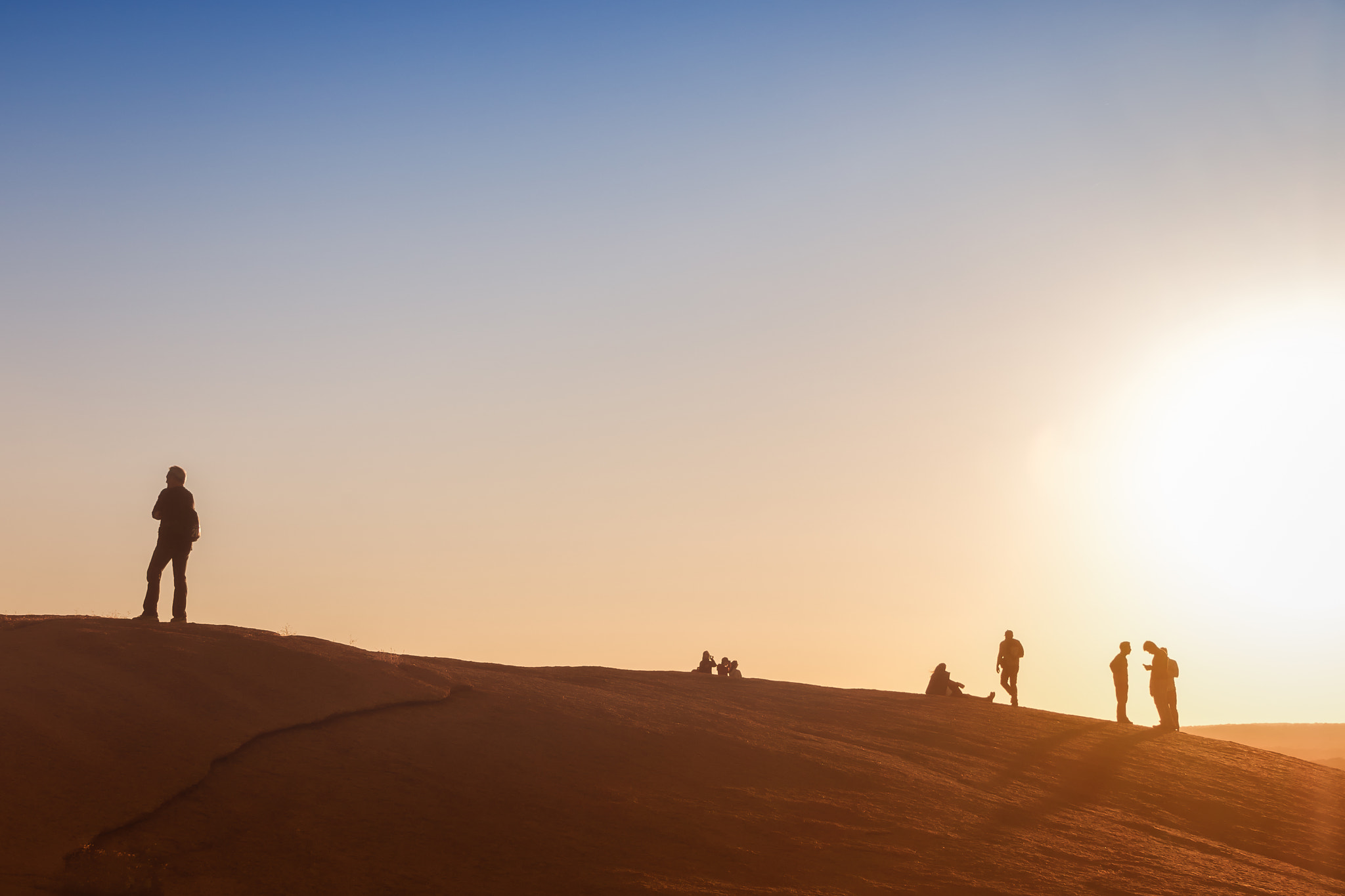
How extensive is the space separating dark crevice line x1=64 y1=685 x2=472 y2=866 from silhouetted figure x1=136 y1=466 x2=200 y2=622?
195 inches

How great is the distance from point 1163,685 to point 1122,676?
1.25 meters

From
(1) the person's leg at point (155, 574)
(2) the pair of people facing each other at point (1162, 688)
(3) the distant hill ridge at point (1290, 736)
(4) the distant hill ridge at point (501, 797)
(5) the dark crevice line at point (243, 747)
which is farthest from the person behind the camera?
(3) the distant hill ridge at point (1290, 736)

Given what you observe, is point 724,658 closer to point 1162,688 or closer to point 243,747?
point 1162,688

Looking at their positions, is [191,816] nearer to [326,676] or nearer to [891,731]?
[326,676]

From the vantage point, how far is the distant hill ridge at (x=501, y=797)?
990cm

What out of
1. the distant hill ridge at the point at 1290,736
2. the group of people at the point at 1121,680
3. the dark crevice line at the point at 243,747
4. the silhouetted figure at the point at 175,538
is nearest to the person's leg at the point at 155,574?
the silhouetted figure at the point at 175,538

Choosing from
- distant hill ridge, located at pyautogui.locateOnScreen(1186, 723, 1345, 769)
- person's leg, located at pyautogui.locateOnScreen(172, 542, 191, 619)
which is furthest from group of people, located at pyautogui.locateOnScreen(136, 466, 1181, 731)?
distant hill ridge, located at pyautogui.locateOnScreen(1186, 723, 1345, 769)

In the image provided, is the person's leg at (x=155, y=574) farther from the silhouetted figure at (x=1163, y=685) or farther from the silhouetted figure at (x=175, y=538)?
the silhouetted figure at (x=1163, y=685)

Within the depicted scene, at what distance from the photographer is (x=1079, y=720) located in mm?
25344

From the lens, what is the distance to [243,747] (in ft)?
39.0

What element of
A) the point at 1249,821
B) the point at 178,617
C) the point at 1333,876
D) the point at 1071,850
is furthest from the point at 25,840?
the point at 1249,821

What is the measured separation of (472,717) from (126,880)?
609 centimetres

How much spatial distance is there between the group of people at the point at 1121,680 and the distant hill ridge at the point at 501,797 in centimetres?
724

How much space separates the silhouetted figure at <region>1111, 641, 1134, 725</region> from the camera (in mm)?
→ 27938
